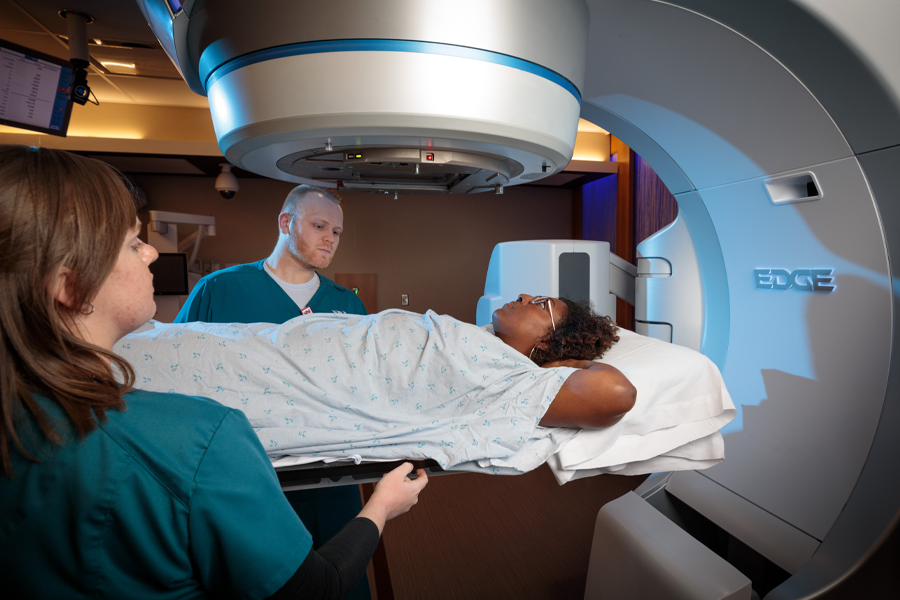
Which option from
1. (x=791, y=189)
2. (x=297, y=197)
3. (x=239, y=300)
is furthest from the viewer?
(x=297, y=197)

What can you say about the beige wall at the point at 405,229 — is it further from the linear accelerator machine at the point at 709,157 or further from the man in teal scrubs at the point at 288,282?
the linear accelerator machine at the point at 709,157

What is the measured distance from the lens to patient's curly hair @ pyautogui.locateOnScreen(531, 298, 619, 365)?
1.50 metres

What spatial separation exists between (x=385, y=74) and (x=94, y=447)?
0.51 meters

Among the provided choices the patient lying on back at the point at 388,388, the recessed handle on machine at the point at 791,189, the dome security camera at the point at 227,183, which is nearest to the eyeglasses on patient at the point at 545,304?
the patient lying on back at the point at 388,388

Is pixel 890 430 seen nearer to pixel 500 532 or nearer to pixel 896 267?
pixel 896 267

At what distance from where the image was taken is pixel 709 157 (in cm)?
112

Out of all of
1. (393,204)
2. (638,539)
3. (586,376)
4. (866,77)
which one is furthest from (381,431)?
Result: (393,204)

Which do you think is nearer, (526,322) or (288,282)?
(526,322)

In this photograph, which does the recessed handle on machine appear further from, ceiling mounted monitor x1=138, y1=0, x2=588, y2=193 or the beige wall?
the beige wall

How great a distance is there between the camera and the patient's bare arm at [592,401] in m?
1.13

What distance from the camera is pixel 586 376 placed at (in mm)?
1166

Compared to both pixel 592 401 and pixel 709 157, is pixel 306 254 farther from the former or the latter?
pixel 709 157

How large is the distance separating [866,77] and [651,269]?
29.3 inches

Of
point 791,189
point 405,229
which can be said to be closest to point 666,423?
point 791,189
